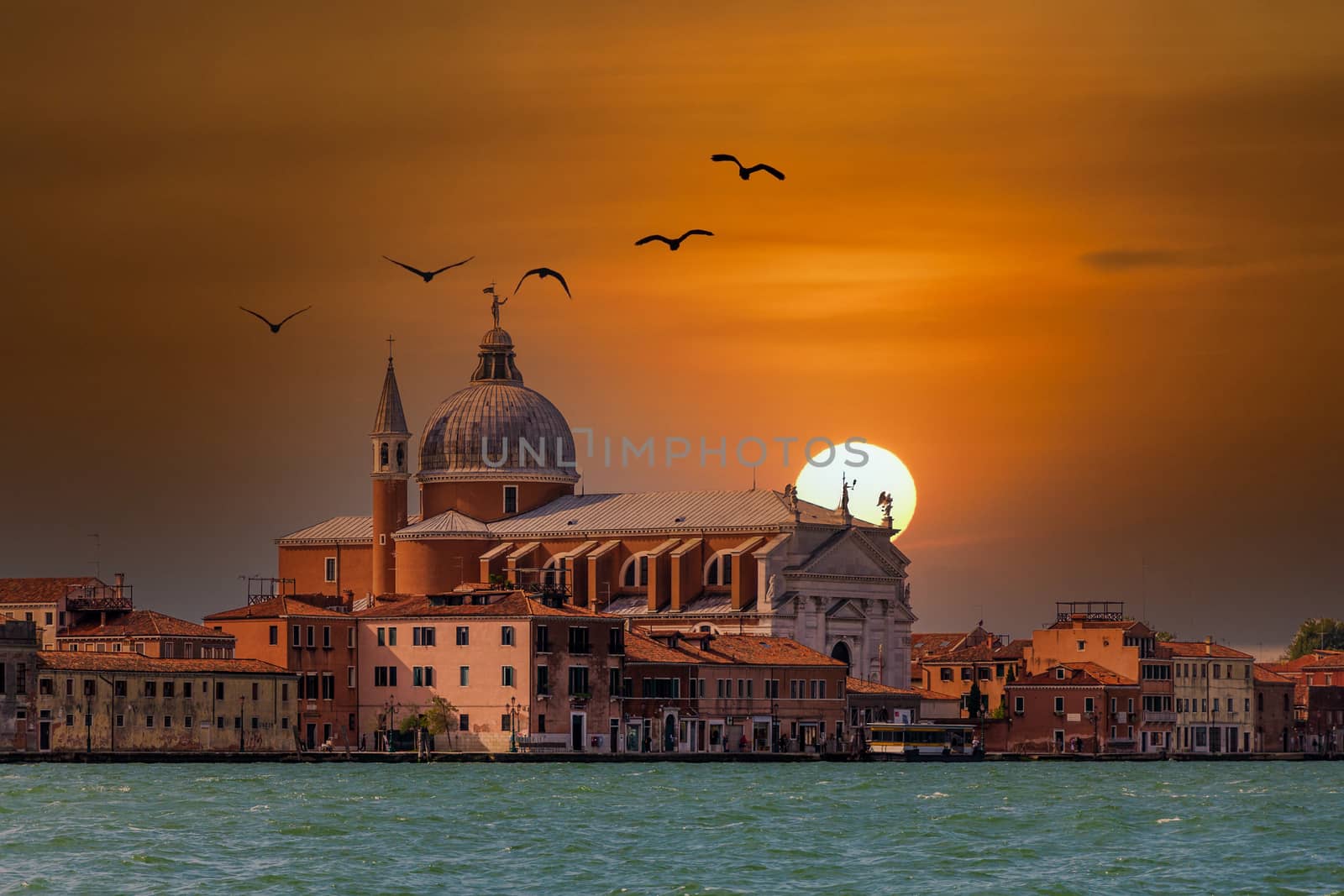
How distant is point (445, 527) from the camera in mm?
100875

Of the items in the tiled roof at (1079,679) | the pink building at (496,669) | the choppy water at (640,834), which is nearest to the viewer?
the choppy water at (640,834)

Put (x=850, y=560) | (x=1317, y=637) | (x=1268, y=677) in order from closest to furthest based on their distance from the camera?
(x=850, y=560)
(x=1268, y=677)
(x=1317, y=637)

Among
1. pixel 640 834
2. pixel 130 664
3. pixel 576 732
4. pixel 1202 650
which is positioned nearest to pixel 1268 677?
pixel 1202 650

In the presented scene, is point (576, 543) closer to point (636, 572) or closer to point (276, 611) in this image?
point (636, 572)

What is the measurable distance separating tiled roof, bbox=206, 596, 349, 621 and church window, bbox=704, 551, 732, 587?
567 inches

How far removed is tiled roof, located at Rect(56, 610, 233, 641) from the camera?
84188 millimetres

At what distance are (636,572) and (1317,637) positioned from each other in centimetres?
7254

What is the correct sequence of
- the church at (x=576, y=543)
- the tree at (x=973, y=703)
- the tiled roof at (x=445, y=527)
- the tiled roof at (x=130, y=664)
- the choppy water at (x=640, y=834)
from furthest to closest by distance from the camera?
1. the tree at (x=973, y=703)
2. the tiled roof at (x=445, y=527)
3. the church at (x=576, y=543)
4. the tiled roof at (x=130, y=664)
5. the choppy water at (x=640, y=834)

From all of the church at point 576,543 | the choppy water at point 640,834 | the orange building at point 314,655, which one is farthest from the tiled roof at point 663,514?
the choppy water at point 640,834

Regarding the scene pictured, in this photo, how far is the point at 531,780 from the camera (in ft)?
225

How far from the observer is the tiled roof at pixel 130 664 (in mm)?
76750

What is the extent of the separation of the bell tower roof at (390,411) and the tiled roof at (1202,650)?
28.3m

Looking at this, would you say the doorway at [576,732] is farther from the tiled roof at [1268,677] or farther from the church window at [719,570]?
the tiled roof at [1268,677]

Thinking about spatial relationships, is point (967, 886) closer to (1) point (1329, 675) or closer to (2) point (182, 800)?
(2) point (182, 800)
